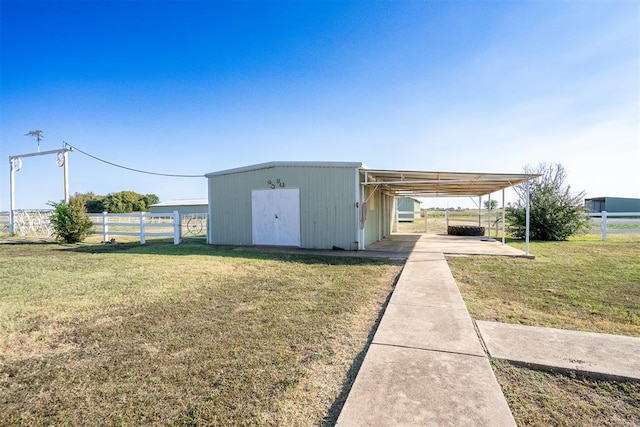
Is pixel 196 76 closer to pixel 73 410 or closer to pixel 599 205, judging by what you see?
pixel 73 410

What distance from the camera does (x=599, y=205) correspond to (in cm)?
3691

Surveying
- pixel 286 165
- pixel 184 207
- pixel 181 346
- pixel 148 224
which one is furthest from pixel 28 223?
pixel 184 207

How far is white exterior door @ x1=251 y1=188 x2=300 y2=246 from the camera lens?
10195mm

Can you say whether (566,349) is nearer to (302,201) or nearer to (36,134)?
(302,201)

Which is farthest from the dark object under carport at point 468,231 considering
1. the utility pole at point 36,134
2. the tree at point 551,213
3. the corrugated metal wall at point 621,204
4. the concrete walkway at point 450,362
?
the corrugated metal wall at point 621,204

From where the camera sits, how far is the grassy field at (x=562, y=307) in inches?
78.3

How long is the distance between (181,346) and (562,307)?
4619 mm

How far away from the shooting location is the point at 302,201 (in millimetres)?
10023

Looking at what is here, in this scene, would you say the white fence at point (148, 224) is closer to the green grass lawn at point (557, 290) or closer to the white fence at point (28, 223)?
the white fence at point (28, 223)

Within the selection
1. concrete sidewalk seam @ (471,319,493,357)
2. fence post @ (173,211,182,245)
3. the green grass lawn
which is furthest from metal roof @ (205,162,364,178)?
concrete sidewalk seam @ (471,319,493,357)

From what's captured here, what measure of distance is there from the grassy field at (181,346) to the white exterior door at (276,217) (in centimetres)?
433

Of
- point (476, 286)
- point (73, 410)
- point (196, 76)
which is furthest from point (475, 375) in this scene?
point (196, 76)

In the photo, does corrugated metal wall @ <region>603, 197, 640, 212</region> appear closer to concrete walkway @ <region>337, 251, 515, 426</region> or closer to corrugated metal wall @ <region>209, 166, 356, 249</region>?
corrugated metal wall @ <region>209, 166, 356, 249</region>

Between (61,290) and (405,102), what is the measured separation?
36.9 feet
